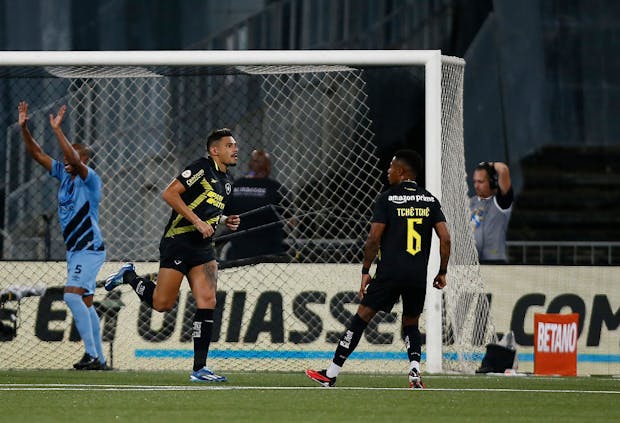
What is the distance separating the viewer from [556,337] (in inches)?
A: 545

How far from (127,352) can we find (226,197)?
3.00 metres

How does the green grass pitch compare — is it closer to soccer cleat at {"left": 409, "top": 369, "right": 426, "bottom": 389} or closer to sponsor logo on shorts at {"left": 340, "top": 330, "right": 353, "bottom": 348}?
soccer cleat at {"left": 409, "top": 369, "right": 426, "bottom": 389}

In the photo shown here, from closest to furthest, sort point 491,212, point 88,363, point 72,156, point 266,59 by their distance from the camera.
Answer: point 72,156
point 88,363
point 266,59
point 491,212

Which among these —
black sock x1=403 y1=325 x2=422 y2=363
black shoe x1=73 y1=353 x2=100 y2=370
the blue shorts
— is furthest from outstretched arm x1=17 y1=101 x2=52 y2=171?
black sock x1=403 y1=325 x2=422 y2=363

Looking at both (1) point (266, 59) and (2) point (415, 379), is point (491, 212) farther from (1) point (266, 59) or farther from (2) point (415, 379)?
(2) point (415, 379)

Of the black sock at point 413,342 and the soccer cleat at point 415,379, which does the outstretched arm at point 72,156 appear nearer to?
the black sock at point 413,342

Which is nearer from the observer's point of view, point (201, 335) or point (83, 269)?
point (201, 335)

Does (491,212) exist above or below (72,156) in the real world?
below

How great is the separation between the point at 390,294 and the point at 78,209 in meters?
3.11

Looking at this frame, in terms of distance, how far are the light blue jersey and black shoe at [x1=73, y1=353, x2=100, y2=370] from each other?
883 mm

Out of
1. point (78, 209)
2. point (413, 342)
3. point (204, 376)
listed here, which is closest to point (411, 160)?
point (413, 342)

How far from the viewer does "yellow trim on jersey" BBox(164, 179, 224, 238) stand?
38.2 feet

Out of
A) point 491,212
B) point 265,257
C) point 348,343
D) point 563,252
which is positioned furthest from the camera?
point 563,252

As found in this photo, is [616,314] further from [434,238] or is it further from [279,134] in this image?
[279,134]
